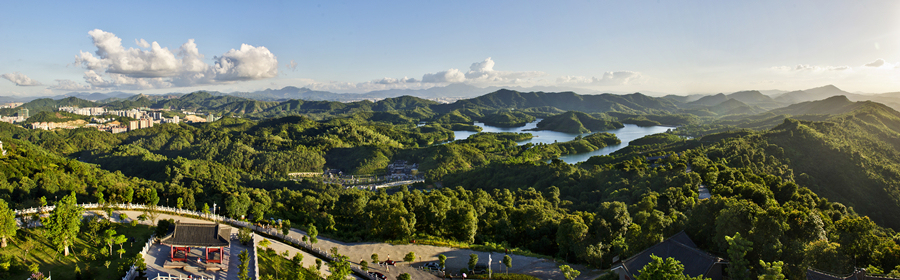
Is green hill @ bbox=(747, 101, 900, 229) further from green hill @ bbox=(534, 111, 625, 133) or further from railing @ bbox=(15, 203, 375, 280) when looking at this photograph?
green hill @ bbox=(534, 111, 625, 133)

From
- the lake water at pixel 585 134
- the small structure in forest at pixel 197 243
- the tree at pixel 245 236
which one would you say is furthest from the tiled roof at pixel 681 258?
the lake water at pixel 585 134

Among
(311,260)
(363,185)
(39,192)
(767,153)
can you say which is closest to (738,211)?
(311,260)

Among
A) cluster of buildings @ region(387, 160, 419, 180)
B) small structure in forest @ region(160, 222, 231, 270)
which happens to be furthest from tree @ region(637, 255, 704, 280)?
cluster of buildings @ region(387, 160, 419, 180)

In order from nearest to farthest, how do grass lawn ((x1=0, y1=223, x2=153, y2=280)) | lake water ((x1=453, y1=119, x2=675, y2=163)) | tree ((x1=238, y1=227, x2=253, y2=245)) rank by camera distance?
grass lawn ((x1=0, y1=223, x2=153, y2=280)), tree ((x1=238, y1=227, x2=253, y2=245)), lake water ((x1=453, y1=119, x2=675, y2=163))

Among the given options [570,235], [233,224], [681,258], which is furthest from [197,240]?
[681,258]

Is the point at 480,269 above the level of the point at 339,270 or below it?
below

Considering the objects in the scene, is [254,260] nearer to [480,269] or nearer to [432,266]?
Answer: [432,266]
